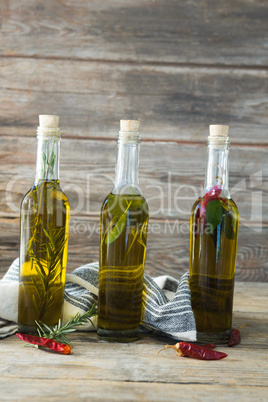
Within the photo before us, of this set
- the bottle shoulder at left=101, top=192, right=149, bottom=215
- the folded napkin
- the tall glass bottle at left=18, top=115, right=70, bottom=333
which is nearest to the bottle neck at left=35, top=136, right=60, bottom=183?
the tall glass bottle at left=18, top=115, right=70, bottom=333

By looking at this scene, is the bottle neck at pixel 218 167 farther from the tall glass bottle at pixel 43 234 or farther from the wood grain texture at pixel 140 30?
the wood grain texture at pixel 140 30

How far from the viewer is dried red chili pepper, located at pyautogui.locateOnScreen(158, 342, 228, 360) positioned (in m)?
0.76

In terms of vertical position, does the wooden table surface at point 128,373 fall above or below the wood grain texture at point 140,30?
below

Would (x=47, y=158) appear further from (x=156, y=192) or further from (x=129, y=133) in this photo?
(x=156, y=192)

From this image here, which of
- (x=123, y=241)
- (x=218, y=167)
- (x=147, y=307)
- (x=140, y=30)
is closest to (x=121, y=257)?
(x=123, y=241)

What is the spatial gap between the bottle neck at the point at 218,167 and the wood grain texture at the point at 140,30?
665 millimetres

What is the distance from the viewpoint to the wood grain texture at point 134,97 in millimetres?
1406

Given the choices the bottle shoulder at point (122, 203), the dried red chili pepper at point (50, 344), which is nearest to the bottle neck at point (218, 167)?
the bottle shoulder at point (122, 203)

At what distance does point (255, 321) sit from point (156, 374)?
37 centimetres

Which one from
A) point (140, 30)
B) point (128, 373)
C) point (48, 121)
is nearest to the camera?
point (128, 373)

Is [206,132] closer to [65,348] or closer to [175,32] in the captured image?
[175,32]

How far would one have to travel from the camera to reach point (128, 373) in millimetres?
688

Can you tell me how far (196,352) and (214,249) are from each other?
17 centimetres

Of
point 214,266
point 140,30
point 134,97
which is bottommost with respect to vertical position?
point 214,266
